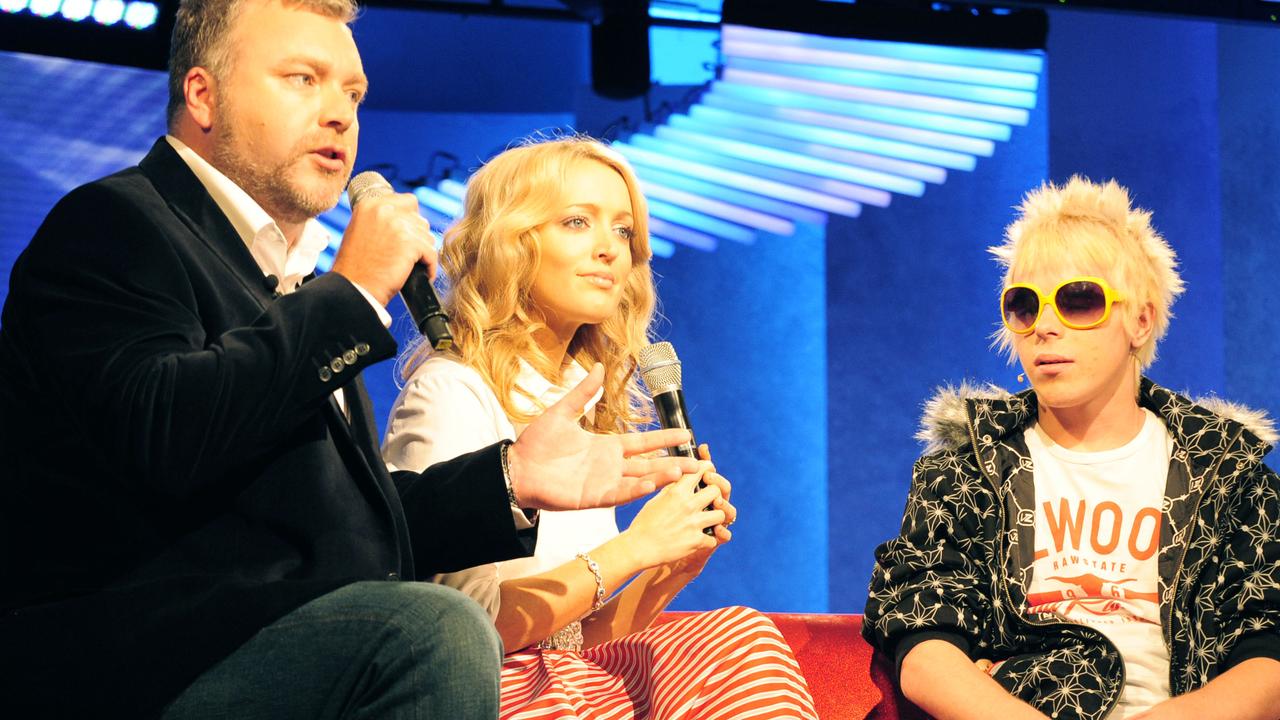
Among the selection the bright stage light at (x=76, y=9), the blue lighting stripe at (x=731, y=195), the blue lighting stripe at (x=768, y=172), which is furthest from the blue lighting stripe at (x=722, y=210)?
the bright stage light at (x=76, y=9)

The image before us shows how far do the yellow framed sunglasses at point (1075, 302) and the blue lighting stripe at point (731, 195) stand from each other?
2357 mm

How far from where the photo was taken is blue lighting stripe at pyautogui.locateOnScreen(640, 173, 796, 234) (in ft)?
14.5

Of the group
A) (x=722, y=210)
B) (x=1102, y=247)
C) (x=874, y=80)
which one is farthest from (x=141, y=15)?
(x=1102, y=247)

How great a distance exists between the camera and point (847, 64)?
4.38m

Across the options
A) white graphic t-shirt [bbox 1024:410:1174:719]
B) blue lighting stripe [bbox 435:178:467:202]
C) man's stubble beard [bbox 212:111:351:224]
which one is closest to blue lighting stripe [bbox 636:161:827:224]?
blue lighting stripe [bbox 435:178:467:202]

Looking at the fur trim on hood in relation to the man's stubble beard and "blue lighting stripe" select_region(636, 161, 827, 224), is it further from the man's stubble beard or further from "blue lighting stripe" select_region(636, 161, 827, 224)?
"blue lighting stripe" select_region(636, 161, 827, 224)

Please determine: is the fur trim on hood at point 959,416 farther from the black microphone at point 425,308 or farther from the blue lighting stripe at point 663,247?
the blue lighting stripe at point 663,247

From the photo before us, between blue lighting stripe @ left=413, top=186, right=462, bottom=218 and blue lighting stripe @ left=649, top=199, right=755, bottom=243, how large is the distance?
27.7 inches

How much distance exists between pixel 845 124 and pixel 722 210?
53 cm

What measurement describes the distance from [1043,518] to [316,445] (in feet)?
4.19

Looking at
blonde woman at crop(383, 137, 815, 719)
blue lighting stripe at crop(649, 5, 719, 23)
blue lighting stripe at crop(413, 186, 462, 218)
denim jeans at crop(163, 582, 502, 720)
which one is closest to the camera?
denim jeans at crop(163, 582, 502, 720)

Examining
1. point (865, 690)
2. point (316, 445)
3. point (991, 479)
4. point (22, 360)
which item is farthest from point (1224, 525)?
point (22, 360)

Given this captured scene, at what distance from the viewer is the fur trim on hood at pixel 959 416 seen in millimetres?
2146

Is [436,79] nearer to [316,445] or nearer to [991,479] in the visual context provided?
[991,479]
